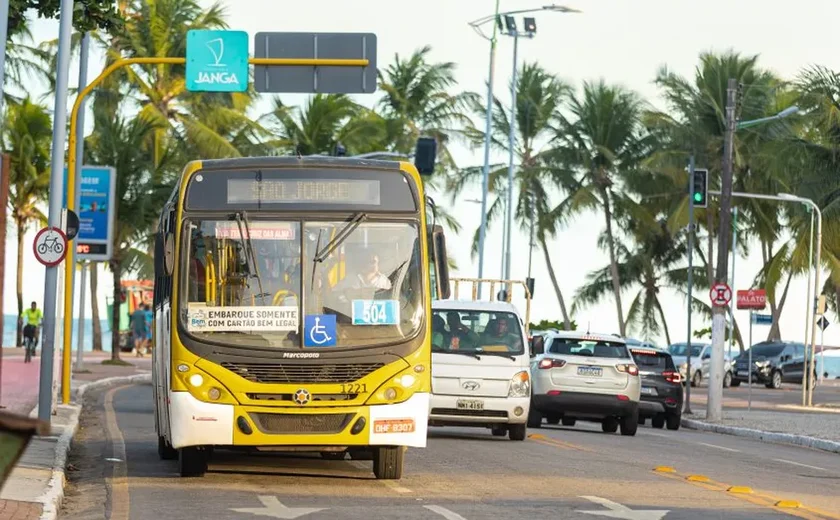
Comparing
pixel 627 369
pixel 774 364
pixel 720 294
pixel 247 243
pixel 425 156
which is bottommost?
pixel 774 364

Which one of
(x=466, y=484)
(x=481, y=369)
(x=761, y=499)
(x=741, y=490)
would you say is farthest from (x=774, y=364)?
(x=761, y=499)

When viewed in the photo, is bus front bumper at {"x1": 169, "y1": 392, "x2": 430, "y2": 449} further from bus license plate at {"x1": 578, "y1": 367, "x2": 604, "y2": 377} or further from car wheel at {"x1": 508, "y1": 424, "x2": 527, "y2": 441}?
bus license plate at {"x1": 578, "y1": 367, "x2": 604, "y2": 377}

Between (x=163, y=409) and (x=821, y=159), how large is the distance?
39.9m

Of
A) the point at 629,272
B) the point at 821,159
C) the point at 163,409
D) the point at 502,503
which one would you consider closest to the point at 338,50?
the point at 163,409

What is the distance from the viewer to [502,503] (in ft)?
45.4

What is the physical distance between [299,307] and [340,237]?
81 cm

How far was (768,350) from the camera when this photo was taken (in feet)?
213

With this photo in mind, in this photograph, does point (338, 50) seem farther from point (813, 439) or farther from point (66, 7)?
point (813, 439)

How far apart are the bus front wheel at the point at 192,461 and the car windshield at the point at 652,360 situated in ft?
57.3

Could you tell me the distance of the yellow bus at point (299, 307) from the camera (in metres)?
15.1

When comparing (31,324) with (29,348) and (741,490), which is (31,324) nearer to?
(29,348)

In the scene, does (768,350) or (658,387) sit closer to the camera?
(658,387)

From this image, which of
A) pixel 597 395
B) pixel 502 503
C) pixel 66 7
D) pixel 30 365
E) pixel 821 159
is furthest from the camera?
pixel 821 159

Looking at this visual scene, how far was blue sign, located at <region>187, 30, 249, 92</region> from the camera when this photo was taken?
2684cm
